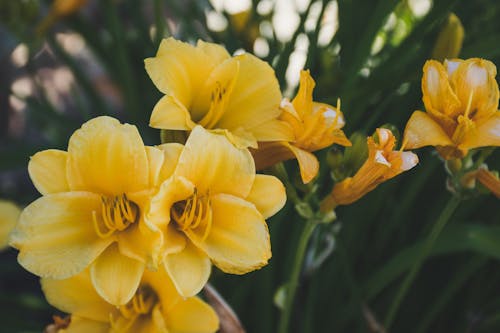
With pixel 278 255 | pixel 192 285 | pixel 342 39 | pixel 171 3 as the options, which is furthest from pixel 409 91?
pixel 171 3

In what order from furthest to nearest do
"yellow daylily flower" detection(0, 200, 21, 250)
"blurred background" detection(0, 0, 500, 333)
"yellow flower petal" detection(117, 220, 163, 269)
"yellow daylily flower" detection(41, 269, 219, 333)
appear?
"yellow daylily flower" detection(0, 200, 21, 250) < "blurred background" detection(0, 0, 500, 333) < "yellow daylily flower" detection(41, 269, 219, 333) < "yellow flower petal" detection(117, 220, 163, 269)

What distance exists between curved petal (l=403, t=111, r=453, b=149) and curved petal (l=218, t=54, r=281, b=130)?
12 cm

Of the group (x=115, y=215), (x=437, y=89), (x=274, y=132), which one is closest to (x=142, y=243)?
(x=115, y=215)

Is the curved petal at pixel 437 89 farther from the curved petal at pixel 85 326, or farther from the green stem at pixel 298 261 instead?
the curved petal at pixel 85 326

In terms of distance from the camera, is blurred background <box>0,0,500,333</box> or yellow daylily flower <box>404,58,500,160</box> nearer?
yellow daylily flower <box>404,58,500,160</box>

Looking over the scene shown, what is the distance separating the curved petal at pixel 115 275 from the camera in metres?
0.51

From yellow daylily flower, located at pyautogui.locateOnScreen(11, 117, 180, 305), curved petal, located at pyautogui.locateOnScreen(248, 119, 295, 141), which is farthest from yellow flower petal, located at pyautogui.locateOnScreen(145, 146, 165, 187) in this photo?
curved petal, located at pyautogui.locateOnScreen(248, 119, 295, 141)

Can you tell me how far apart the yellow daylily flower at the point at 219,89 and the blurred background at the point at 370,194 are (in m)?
0.17

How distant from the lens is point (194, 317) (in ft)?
1.93

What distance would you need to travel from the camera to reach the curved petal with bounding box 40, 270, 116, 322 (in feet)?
2.02

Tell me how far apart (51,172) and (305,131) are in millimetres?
217

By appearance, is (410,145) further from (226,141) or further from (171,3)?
(171,3)

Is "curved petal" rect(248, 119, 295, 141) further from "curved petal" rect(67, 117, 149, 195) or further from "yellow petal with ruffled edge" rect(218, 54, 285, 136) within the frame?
"curved petal" rect(67, 117, 149, 195)

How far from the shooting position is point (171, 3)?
1284 mm
